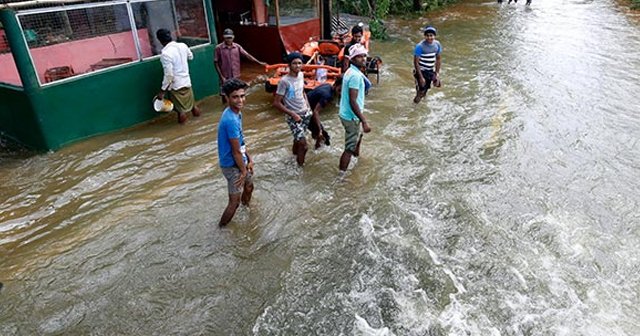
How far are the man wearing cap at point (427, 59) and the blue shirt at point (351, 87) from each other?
10.6ft

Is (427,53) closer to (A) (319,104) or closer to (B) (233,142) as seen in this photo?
(A) (319,104)

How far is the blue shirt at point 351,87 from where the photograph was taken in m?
5.48

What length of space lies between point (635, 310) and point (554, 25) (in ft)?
60.2

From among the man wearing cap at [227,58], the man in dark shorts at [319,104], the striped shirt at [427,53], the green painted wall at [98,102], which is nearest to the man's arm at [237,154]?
the man in dark shorts at [319,104]

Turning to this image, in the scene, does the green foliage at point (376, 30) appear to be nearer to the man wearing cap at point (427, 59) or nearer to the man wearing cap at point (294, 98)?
the man wearing cap at point (427, 59)

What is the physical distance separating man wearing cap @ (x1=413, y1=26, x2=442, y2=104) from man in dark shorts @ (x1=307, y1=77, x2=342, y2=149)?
155 cm

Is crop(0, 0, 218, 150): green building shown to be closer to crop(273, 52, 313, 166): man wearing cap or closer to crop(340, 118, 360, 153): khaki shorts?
crop(273, 52, 313, 166): man wearing cap

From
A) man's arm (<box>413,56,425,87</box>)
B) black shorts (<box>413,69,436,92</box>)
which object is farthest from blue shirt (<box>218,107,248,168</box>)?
black shorts (<box>413,69,436,92</box>)

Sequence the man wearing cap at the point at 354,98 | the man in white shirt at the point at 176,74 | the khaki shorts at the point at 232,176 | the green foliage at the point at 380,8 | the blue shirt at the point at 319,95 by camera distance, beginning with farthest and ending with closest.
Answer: the green foliage at the point at 380,8
the blue shirt at the point at 319,95
the man in white shirt at the point at 176,74
the man wearing cap at the point at 354,98
the khaki shorts at the point at 232,176

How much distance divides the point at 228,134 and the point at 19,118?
445 cm

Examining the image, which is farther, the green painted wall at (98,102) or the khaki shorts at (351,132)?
the green painted wall at (98,102)

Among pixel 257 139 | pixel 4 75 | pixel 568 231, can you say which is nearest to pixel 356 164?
pixel 257 139

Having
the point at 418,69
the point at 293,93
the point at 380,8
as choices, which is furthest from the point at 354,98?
the point at 380,8

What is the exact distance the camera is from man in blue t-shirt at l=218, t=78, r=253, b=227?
4375 millimetres
